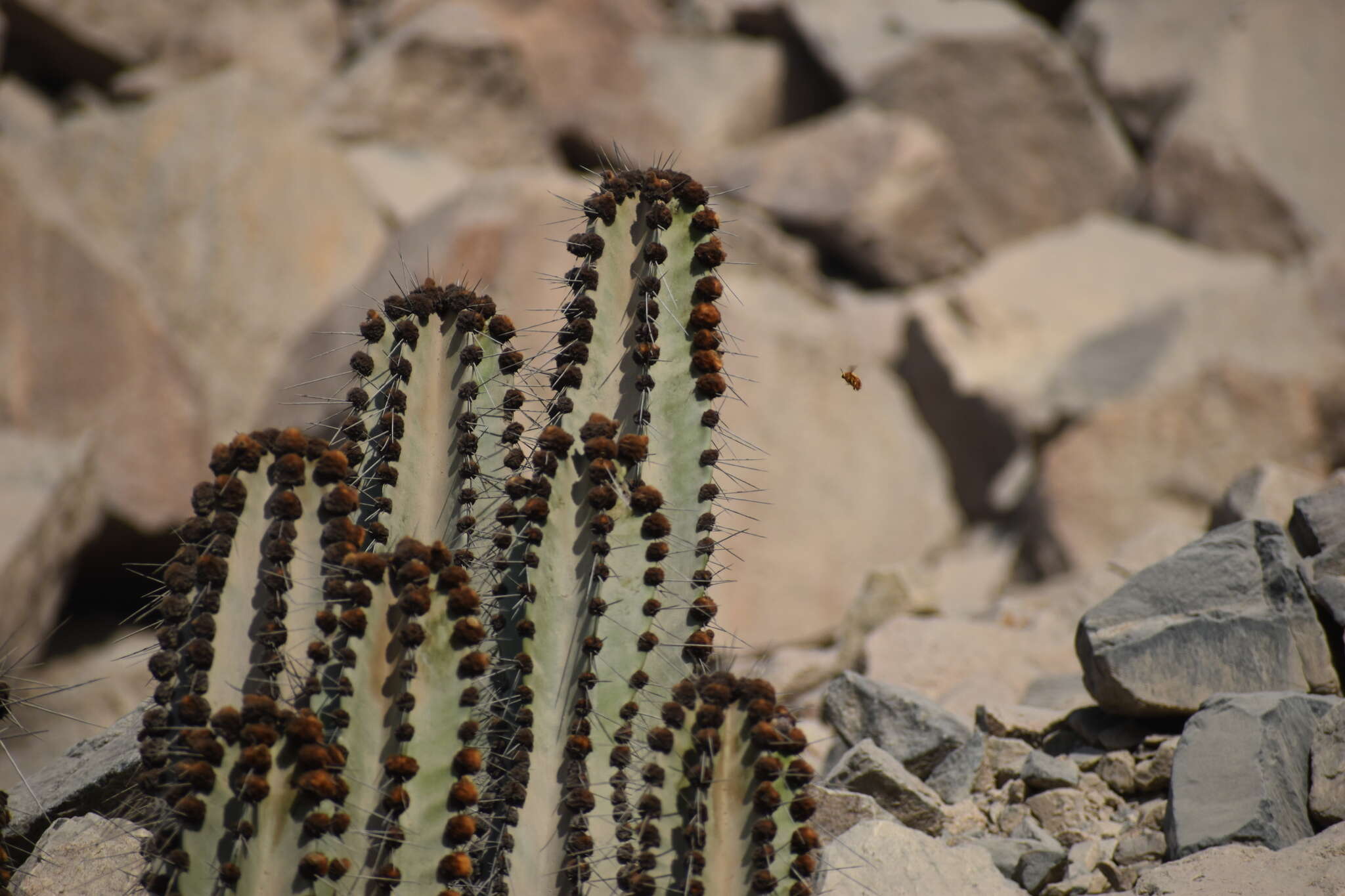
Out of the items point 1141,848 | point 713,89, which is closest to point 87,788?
point 1141,848

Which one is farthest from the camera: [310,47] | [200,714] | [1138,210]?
[310,47]

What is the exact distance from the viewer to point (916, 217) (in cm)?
1070

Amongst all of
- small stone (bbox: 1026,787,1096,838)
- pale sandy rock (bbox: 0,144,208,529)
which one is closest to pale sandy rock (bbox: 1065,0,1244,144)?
pale sandy rock (bbox: 0,144,208,529)

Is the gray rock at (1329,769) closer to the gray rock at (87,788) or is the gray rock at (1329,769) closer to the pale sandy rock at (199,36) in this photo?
the gray rock at (87,788)

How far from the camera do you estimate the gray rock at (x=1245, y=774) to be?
2852 mm

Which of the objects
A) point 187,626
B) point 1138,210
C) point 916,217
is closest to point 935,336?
point 916,217

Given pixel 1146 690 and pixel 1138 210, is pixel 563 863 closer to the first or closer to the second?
pixel 1146 690

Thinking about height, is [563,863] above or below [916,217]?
below

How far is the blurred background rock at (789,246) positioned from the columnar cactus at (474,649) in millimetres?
2834

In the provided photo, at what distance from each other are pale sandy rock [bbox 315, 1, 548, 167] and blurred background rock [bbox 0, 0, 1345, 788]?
4cm

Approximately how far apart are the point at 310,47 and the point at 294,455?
456 inches

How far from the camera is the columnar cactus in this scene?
2354mm

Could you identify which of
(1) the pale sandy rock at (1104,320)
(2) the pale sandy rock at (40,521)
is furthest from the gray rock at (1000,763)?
(2) the pale sandy rock at (40,521)

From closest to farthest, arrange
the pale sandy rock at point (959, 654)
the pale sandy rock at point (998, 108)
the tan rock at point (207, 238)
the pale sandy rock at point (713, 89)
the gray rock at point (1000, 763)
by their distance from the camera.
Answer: the gray rock at point (1000, 763)
the pale sandy rock at point (959, 654)
the tan rock at point (207, 238)
the pale sandy rock at point (998, 108)
the pale sandy rock at point (713, 89)
